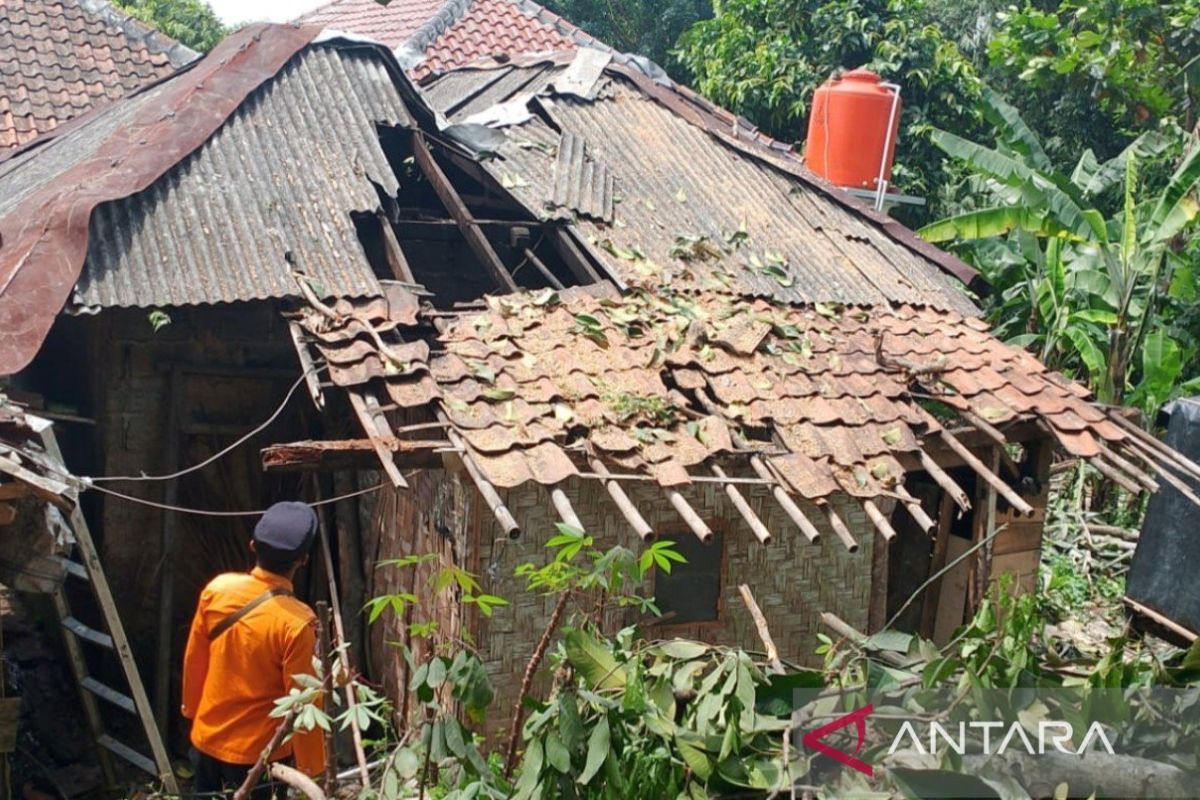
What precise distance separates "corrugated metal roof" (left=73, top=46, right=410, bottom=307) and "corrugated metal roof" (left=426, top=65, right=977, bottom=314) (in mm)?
987

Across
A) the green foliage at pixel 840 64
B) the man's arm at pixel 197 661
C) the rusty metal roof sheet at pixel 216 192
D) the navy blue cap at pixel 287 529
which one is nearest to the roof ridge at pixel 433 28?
the green foliage at pixel 840 64

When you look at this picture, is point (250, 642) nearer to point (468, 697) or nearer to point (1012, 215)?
point (468, 697)

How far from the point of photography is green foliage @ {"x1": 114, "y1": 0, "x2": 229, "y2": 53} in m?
18.3

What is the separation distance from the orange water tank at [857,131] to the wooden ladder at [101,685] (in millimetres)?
6974

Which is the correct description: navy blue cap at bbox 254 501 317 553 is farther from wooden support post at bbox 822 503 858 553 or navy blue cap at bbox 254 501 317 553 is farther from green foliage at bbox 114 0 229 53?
green foliage at bbox 114 0 229 53

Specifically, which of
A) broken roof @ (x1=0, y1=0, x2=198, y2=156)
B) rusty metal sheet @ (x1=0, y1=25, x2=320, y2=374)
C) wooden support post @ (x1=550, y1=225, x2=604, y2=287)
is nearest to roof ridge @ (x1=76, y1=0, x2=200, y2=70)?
broken roof @ (x1=0, y1=0, x2=198, y2=156)

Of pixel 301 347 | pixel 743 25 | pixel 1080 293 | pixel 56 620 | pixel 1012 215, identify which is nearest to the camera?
pixel 301 347

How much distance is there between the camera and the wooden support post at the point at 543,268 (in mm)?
6617

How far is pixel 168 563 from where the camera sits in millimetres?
6320

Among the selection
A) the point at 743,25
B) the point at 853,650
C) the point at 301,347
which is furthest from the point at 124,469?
the point at 743,25

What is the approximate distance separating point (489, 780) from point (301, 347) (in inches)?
121

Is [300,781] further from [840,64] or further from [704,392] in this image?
[840,64]

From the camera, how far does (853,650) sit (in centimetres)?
330

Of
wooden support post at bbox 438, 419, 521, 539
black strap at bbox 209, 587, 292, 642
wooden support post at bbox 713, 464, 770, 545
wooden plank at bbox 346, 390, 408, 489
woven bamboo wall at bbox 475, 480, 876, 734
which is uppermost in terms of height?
wooden plank at bbox 346, 390, 408, 489
